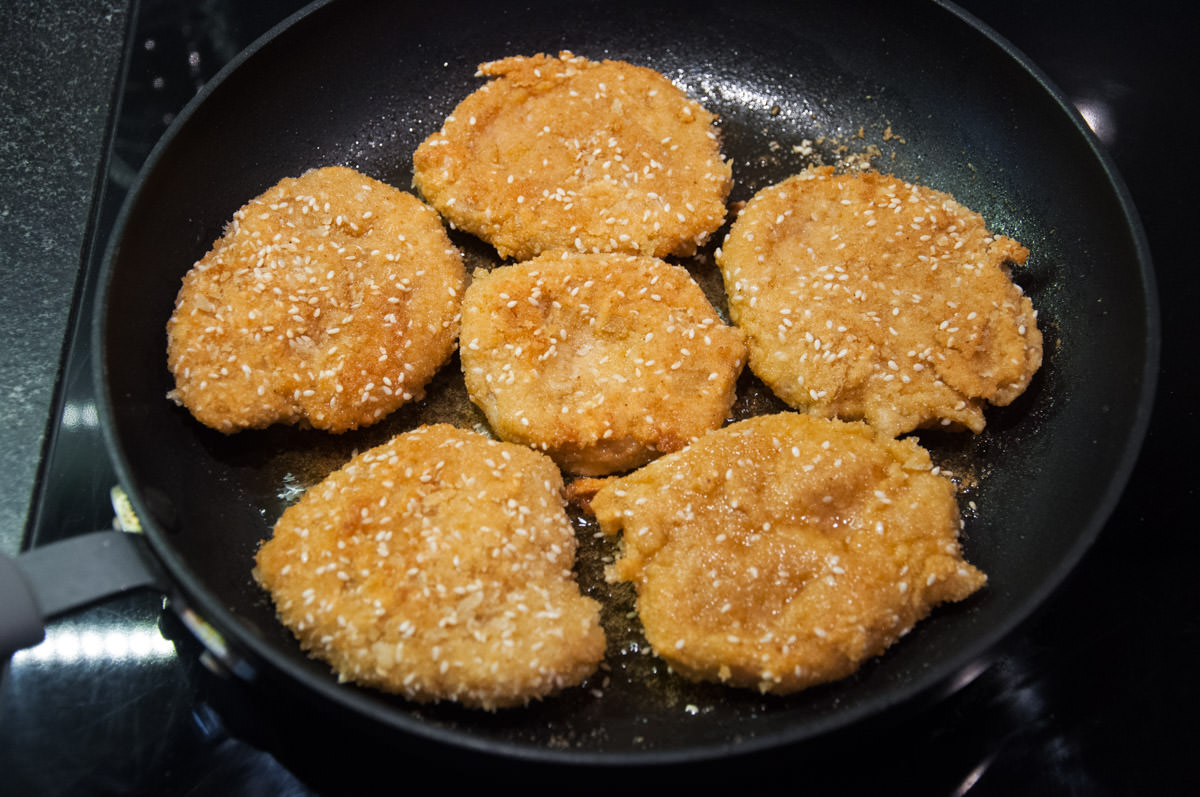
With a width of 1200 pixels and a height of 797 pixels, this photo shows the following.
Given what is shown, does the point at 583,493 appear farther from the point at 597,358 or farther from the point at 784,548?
the point at 784,548

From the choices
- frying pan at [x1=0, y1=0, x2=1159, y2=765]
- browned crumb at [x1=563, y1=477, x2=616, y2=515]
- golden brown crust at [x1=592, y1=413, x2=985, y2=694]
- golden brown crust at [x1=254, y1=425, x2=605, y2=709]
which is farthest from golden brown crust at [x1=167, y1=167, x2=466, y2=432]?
golden brown crust at [x1=592, y1=413, x2=985, y2=694]

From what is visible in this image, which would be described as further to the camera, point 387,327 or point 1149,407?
point 387,327

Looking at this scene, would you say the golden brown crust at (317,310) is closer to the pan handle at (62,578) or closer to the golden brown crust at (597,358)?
the golden brown crust at (597,358)

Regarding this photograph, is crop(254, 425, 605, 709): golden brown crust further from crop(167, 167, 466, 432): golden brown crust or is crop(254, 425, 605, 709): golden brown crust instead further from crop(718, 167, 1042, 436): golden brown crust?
crop(718, 167, 1042, 436): golden brown crust

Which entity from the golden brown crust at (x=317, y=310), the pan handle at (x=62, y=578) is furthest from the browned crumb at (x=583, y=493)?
the pan handle at (x=62, y=578)

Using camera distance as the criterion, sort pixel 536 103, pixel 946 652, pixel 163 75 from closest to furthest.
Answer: pixel 946 652 < pixel 536 103 < pixel 163 75

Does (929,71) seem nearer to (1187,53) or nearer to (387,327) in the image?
(1187,53)

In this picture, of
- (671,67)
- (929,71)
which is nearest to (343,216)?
(671,67)
